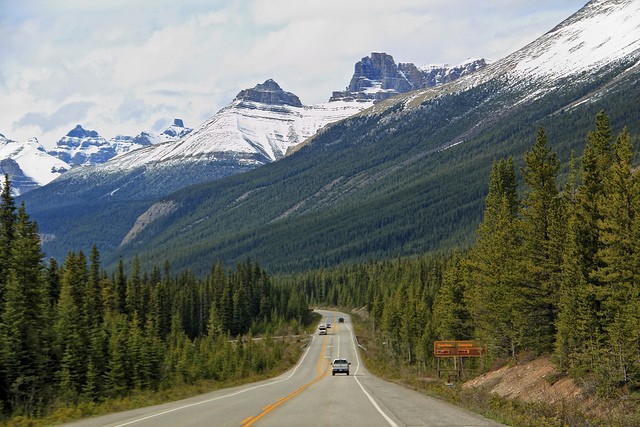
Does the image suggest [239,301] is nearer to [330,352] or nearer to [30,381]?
[330,352]

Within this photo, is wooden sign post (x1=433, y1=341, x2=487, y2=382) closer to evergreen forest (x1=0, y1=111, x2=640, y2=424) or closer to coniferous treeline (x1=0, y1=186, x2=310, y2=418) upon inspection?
evergreen forest (x1=0, y1=111, x2=640, y2=424)

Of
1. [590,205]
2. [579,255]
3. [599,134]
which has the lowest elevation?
[579,255]

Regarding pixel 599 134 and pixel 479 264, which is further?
pixel 479 264

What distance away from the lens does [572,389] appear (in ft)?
108

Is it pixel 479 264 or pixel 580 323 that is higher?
pixel 479 264

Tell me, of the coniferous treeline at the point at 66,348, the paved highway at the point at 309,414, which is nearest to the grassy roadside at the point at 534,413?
the paved highway at the point at 309,414

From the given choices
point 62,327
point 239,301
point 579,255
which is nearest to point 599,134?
point 579,255

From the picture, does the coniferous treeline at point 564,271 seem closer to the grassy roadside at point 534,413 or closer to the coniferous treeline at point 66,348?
the grassy roadside at point 534,413

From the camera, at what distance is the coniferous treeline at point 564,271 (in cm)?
3111

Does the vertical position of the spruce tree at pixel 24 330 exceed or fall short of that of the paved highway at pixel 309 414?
it exceeds it

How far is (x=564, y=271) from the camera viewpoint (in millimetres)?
36875

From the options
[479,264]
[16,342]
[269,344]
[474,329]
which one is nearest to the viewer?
[16,342]

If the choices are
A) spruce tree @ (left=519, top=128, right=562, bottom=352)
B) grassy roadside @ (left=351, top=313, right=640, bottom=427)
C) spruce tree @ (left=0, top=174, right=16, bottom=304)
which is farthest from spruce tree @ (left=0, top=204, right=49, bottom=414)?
spruce tree @ (left=519, top=128, right=562, bottom=352)

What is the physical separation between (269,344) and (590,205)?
196 feet
